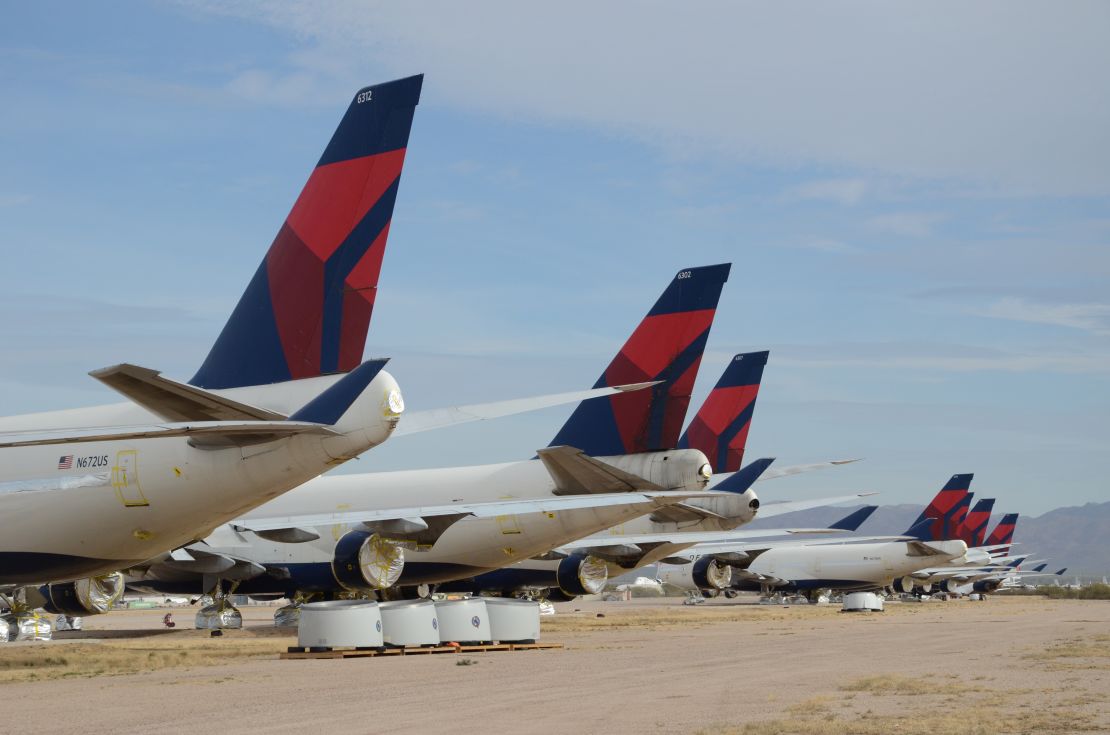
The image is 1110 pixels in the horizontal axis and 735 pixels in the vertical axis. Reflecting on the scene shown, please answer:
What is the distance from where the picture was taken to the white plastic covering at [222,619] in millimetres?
33938

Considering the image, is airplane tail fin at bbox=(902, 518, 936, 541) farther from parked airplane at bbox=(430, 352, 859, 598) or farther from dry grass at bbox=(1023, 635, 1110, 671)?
dry grass at bbox=(1023, 635, 1110, 671)

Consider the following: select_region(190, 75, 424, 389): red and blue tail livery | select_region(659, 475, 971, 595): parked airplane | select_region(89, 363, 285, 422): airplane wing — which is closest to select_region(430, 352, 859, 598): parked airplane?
select_region(190, 75, 424, 389): red and blue tail livery

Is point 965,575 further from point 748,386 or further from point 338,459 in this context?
point 338,459

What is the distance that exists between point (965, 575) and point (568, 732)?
86.5 m

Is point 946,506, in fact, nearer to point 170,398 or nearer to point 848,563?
point 848,563

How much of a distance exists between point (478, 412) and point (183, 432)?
465 cm

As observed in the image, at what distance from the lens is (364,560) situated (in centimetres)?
2834

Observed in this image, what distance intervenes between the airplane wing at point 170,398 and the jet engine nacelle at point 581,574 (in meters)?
21.0

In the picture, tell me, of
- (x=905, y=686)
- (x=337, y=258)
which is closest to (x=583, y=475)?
(x=337, y=258)

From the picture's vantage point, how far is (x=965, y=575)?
92750mm

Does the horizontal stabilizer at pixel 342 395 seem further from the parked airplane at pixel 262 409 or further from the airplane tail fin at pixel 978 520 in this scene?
the airplane tail fin at pixel 978 520

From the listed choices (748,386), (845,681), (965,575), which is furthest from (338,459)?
(965,575)

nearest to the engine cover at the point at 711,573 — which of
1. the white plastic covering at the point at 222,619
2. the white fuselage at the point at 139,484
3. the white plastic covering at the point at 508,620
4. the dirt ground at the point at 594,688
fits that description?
the dirt ground at the point at 594,688

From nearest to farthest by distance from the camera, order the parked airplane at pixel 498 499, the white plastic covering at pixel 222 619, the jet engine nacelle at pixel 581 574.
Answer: the parked airplane at pixel 498 499 → the white plastic covering at pixel 222 619 → the jet engine nacelle at pixel 581 574
